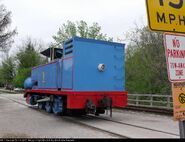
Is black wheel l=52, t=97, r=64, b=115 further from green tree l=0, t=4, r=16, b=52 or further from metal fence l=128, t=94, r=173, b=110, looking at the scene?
green tree l=0, t=4, r=16, b=52

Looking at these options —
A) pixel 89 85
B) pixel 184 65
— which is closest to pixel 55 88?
pixel 89 85

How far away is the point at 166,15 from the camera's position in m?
3.53

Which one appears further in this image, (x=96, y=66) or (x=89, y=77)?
(x=96, y=66)

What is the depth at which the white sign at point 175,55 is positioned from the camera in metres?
3.52

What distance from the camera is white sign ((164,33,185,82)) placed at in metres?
3.52

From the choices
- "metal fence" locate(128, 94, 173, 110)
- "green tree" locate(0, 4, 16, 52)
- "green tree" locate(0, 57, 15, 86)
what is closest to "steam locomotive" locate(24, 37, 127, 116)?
"metal fence" locate(128, 94, 173, 110)

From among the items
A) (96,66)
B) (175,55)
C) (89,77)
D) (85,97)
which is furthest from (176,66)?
(96,66)

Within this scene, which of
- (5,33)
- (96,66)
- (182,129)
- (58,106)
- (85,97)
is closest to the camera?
(182,129)

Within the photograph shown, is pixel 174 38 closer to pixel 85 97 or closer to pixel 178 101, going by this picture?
pixel 178 101

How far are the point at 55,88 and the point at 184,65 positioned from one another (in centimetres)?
1289

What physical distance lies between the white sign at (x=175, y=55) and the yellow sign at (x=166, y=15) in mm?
89

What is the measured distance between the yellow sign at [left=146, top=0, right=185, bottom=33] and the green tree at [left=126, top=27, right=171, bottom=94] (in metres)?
17.9

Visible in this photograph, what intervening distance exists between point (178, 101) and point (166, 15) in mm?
940

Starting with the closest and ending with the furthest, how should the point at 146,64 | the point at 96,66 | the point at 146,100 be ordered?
the point at 96,66 < the point at 146,100 < the point at 146,64
